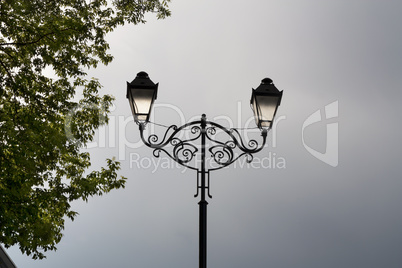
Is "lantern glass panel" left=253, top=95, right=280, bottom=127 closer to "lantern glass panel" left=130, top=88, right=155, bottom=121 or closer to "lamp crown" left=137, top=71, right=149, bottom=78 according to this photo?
"lantern glass panel" left=130, top=88, right=155, bottom=121

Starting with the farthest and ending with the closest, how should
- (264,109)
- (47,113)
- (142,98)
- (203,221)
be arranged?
1. (47,113)
2. (264,109)
3. (142,98)
4. (203,221)

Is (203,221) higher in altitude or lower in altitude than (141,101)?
lower

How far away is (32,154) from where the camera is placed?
9930mm

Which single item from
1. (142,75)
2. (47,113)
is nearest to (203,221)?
(142,75)

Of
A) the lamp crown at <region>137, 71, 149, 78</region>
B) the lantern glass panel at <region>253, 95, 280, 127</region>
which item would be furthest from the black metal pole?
the lamp crown at <region>137, 71, 149, 78</region>

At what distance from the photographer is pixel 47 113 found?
11828 mm

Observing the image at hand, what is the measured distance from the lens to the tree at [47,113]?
10.0 m

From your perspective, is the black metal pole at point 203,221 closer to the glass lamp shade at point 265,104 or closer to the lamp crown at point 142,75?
the glass lamp shade at point 265,104

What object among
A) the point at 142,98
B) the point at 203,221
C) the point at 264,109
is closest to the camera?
the point at 203,221

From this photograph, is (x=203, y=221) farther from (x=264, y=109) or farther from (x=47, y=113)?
(x=47, y=113)

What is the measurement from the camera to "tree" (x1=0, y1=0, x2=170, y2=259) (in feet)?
32.9

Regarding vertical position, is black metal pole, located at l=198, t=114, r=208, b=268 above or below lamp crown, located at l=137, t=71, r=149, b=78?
below

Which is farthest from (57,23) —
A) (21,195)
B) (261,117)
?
(261,117)

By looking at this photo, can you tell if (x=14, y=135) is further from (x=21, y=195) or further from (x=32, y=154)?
(x=21, y=195)
